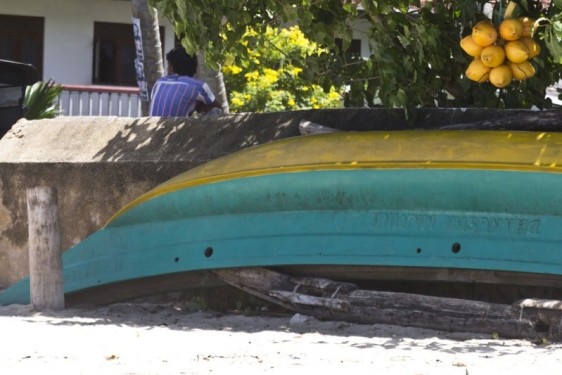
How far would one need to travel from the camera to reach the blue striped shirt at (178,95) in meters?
9.12

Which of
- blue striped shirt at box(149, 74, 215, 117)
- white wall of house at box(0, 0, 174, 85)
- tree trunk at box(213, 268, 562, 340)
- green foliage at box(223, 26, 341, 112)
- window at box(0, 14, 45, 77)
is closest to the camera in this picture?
tree trunk at box(213, 268, 562, 340)

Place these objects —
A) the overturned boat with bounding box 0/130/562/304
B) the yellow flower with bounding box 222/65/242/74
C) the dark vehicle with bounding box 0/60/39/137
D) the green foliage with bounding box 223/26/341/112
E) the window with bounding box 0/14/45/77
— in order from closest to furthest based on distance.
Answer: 1. the overturned boat with bounding box 0/130/562/304
2. the dark vehicle with bounding box 0/60/39/137
3. the green foliage with bounding box 223/26/341/112
4. the yellow flower with bounding box 222/65/242/74
5. the window with bounding box 0/14/45/77

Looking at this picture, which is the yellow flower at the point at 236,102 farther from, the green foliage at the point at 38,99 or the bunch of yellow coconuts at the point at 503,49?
the bunch of yellow coconuts at the point at 503,49

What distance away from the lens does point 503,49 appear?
662 centimetres

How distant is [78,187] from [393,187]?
89.9 inches

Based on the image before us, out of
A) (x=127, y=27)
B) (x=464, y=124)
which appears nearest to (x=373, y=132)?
(x=464, y=124)

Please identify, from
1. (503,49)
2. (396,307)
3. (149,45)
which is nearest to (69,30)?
(149,45)

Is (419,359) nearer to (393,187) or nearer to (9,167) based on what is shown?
(393,187)

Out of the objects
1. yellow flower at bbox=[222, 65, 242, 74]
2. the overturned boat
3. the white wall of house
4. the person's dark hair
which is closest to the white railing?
the white wall of house

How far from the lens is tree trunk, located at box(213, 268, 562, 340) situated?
644 centimetres

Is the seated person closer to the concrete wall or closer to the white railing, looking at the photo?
the concrete wall

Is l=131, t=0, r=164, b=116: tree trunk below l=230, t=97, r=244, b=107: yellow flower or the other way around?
the other way around

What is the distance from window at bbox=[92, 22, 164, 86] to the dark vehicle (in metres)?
10.7

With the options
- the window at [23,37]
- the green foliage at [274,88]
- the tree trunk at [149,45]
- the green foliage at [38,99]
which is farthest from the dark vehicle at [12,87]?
the window at [23,37]
